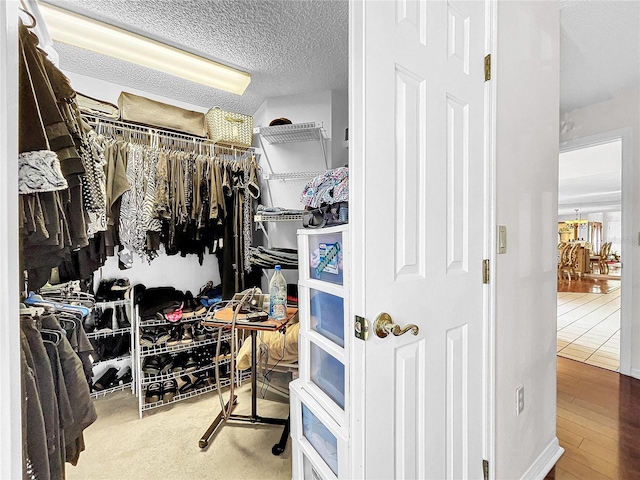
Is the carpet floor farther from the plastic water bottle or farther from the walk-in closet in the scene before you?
the plastic water bottle

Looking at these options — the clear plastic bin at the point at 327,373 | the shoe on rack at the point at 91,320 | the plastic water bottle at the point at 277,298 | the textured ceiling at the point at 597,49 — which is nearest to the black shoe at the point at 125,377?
the shoe on rack at the point at 91,320

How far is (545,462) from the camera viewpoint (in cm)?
148

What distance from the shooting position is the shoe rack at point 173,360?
2109 millimetres

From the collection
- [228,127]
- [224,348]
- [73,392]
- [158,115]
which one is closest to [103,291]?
[224,348]

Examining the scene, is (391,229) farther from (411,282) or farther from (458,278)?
(458,278)

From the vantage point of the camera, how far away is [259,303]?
75.0 inches

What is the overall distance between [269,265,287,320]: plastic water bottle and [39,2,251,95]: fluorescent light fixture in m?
1.58

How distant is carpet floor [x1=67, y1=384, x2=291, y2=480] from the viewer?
1552 millimetres

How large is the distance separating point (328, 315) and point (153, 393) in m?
1.79

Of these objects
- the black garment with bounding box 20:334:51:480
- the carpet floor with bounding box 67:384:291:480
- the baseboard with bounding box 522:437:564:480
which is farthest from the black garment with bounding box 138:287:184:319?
the baseboard with bounding box 522:437:564:480

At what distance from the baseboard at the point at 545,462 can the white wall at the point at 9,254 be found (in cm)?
178

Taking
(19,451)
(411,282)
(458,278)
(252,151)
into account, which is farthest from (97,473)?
(252,151)

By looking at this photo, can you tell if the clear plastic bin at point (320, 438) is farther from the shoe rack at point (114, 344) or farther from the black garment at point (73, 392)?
the shoe rack at point (114, 344)

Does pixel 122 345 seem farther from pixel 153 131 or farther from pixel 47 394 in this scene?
pixel 47 394
